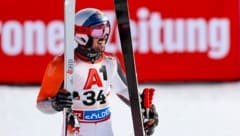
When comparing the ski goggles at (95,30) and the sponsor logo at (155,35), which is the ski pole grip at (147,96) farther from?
the sponsor logo at (155,35)

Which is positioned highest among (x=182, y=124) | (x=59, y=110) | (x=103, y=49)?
(x=103, y=49)

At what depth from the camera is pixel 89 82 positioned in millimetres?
2191

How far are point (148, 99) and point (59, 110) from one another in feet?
0.81

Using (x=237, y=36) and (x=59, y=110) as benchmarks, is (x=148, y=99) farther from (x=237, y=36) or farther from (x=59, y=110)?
(x=237, y=36)

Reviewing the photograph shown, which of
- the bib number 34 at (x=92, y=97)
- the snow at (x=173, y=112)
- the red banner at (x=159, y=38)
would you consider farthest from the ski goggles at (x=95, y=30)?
the red banner at (x=159, y=38)

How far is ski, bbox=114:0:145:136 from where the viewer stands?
2080 mm

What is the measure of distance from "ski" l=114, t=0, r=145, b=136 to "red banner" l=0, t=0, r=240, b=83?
1.96m

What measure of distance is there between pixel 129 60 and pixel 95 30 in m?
0.14

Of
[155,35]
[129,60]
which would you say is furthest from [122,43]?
[155,35]

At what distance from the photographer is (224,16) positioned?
4195 mm

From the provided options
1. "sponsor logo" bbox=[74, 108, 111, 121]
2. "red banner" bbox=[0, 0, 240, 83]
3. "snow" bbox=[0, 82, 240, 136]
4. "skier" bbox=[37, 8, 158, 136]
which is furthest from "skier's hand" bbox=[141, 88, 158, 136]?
"red banner" bbox=[0, 0, 240, 83]

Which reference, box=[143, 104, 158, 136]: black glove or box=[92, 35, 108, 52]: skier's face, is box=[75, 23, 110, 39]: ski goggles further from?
box=[143, 104, 158, 136]: black glove

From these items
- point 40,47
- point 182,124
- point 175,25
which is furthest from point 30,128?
point 175,25

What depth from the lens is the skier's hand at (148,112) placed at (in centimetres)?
216
